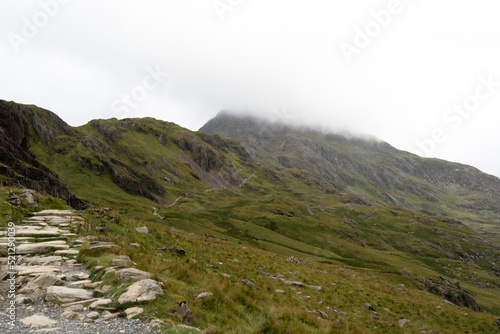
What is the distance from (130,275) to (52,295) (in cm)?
265

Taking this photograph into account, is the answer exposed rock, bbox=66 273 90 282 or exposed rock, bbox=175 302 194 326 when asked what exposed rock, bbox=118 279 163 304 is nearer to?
exposed rock, bbox=175 302 194 326

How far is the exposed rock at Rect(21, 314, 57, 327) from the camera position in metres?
6.96

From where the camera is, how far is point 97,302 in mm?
8438

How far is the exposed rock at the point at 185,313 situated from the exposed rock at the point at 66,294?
11.5 feet

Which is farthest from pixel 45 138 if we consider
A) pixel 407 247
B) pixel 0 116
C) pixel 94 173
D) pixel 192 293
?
pixel 407 247

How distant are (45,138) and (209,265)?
7242 inches

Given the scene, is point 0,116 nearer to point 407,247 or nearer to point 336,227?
point 336,227

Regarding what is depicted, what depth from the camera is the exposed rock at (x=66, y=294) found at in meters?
8.68

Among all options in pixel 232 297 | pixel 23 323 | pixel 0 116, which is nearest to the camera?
pixel 23 323

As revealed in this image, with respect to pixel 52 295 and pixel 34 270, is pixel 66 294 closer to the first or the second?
pixel 52 295

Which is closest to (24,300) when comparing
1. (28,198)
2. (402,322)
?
(28,198)

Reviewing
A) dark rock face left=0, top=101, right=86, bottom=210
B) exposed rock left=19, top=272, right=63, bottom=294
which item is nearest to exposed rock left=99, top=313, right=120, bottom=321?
exposed rock left=19, top=272, right=63, bottom=294

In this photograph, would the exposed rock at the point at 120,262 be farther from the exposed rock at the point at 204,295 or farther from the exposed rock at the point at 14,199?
the exposed rock at the point at 14,199

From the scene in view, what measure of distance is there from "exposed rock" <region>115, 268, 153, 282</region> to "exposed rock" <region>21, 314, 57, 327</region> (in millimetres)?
2980
